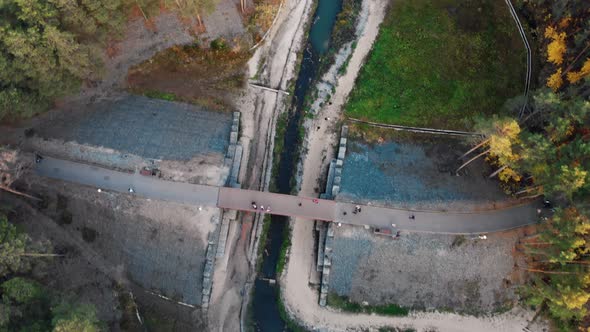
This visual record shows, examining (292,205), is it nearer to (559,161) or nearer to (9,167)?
(559,161)

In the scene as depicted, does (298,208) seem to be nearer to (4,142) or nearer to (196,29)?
(196,29)

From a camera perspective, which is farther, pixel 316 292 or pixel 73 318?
pixel 316 292

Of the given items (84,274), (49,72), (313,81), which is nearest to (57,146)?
(49,72)

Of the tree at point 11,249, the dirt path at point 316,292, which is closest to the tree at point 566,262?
the dirt path at point 316,292

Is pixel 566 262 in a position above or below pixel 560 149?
below

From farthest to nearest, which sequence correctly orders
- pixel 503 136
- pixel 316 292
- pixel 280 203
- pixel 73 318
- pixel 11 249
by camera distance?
pixel 316 292
pixel 280 203
pixel 503 136
pixel 11 249
pixel 73 318

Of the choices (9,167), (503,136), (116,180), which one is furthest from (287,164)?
(9,167)

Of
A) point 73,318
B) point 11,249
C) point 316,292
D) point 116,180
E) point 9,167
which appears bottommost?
point 73,318
